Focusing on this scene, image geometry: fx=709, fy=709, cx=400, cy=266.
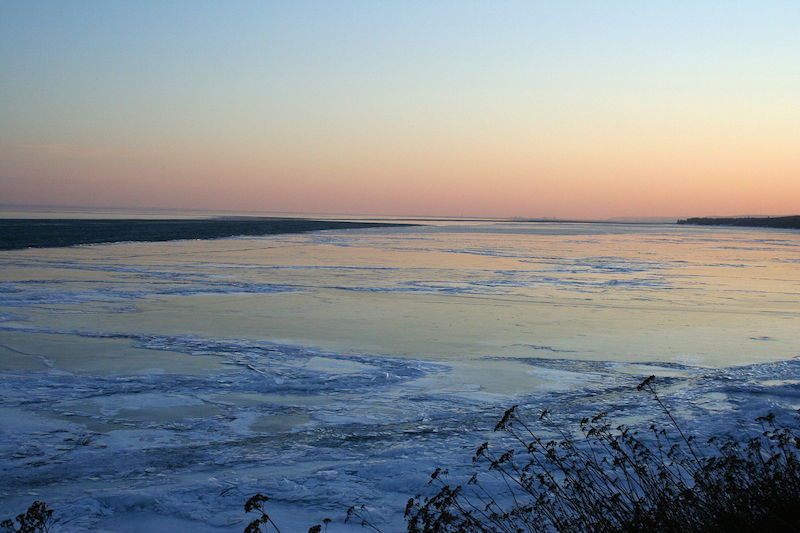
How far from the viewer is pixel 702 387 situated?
21.9ft

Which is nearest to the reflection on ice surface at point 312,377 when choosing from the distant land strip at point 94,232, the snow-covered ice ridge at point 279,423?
the snow-covered ice ridge at point 279,423

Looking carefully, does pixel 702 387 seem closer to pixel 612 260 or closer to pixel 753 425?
pixel 753 425

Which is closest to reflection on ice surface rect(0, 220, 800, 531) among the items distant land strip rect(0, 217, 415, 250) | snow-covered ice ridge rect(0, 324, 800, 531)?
snow-covered ice ridge rect(0, 324, 800, 531)

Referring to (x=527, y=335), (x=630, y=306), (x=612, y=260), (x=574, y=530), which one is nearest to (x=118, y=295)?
(x=527, y=335)

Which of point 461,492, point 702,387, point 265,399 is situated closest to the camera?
point 461,492

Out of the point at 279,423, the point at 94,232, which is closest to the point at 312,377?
the point at 279,423

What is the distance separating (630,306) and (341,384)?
740cm

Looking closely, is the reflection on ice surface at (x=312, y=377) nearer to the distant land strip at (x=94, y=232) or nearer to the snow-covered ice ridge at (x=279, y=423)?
the snow-covered ice ridge at (x=279, y=423)

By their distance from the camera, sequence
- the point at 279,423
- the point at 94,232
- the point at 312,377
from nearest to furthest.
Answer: the point at 279,423 < the point at 312,377 < the point at 94,232

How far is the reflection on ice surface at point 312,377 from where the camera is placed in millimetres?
4289

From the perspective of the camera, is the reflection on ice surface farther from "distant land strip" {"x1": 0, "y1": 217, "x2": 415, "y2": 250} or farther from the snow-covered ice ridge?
"distant land strip" {"x1": 0, "y1": 217, "x2": 415, "y2": 250}

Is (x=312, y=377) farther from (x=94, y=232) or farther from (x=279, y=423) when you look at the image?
(x=94, y=232)

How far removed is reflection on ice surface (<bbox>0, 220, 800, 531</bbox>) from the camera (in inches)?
169

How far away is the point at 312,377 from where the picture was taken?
22.9ft
